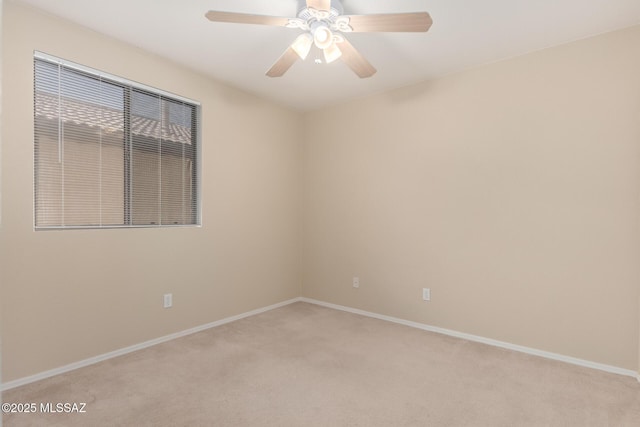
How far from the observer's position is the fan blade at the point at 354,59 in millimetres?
2398

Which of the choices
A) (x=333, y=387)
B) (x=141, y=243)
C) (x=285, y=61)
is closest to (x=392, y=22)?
(x=285, y=61)

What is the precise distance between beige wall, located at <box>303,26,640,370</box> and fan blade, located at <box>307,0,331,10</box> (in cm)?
175

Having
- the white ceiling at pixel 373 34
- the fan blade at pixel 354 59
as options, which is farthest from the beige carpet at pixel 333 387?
the white ceiling at pixel 373 34

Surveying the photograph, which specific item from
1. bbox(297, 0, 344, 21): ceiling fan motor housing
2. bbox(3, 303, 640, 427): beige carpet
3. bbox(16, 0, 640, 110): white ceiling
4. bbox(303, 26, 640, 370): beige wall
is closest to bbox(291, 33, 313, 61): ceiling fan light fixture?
bbox(297, 0, 344, 21): ceiling fan motor housing

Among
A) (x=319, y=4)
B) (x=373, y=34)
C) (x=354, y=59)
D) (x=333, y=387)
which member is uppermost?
(x=373, y=34)

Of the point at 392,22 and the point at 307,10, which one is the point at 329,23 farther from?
the point at 392,22

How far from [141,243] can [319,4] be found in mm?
2223

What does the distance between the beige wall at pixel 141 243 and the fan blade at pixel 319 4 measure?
A: 1671 mm

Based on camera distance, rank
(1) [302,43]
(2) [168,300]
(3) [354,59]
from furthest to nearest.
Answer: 1. (2) [168,300]
2. (3) [354,59]
3. (1) [302,43]

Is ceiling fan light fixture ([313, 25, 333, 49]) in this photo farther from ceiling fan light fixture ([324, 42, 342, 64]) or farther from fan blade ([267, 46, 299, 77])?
fan blade ([267, 46, 299, 77])

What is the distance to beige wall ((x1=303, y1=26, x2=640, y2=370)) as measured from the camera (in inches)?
106

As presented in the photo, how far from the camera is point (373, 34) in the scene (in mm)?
2760

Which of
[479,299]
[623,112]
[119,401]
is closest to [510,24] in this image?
[623,112]

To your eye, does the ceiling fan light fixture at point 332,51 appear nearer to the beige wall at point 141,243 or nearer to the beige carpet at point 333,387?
the beige wall at point 141,243
